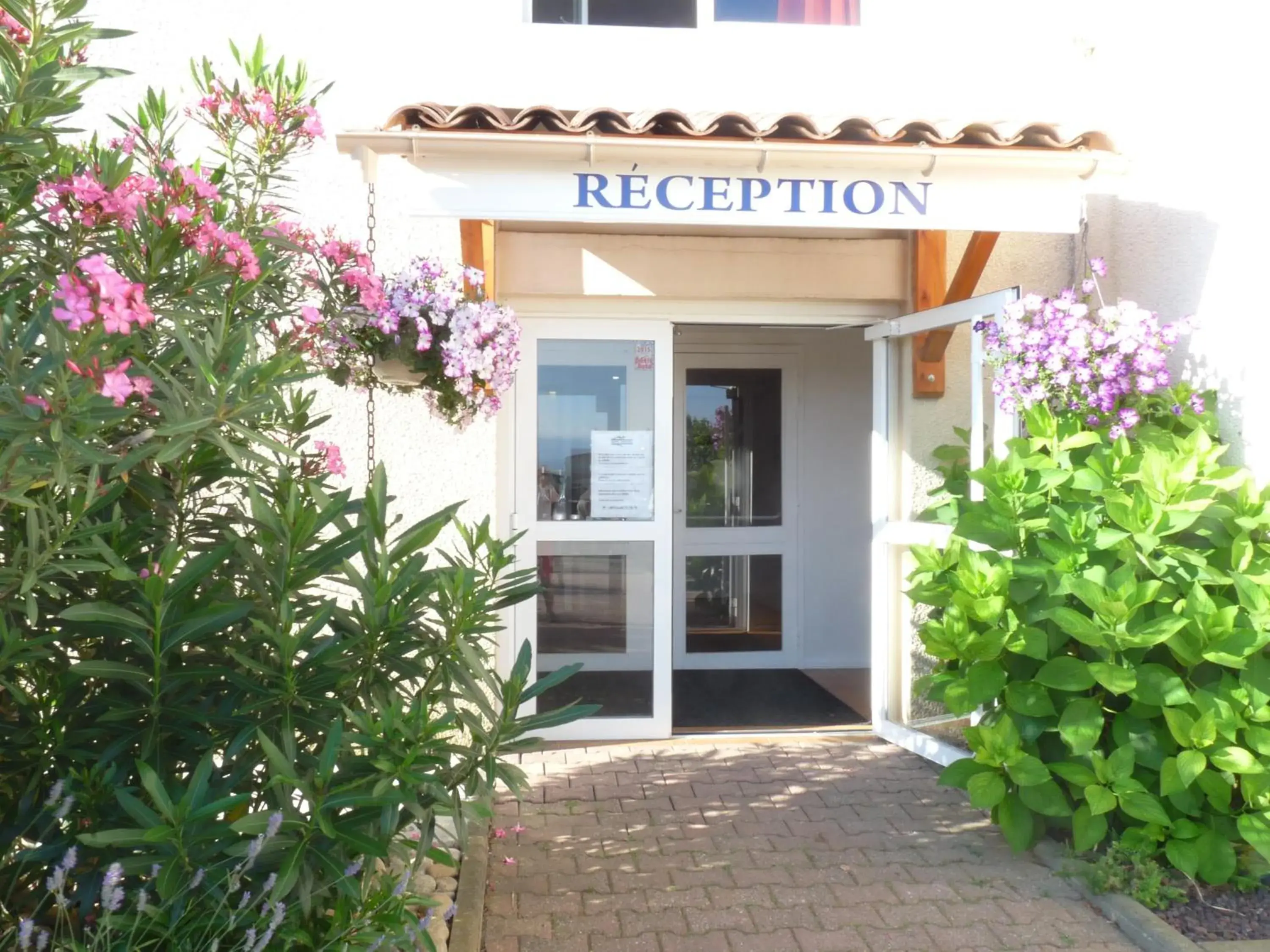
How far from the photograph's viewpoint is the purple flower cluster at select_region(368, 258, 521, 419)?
3666 mm

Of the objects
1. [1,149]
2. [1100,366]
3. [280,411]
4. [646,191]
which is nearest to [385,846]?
[280,411]

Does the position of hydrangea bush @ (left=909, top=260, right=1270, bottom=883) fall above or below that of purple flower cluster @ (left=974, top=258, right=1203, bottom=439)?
below

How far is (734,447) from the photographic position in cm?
808

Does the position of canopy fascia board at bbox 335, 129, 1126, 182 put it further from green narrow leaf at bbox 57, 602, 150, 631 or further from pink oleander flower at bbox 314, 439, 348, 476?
green narrow leaf at bbox 57, 602, 150, 631

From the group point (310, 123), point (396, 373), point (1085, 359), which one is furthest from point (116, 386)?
point (1085, 359)

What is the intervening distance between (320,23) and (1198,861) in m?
5.20

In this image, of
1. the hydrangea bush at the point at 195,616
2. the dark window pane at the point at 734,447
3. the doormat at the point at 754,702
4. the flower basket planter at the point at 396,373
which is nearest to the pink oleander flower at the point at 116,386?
the hydrangea bush at the point at 195,616

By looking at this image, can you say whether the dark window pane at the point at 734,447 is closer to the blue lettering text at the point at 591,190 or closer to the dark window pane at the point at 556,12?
the dark window pane at the point at 556,12

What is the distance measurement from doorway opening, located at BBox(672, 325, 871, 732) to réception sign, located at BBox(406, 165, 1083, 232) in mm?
3389

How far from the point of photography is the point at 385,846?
251 centimetres

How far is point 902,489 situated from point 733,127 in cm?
238

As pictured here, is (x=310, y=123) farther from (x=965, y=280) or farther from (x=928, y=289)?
(x=928, y=289)

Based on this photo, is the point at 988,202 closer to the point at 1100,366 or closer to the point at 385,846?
the point at 1100,366

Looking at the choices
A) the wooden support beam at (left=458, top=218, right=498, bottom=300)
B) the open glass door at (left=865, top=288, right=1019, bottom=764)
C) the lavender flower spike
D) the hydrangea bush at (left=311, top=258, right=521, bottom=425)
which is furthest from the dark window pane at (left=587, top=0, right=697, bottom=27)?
the lavender flower spike
